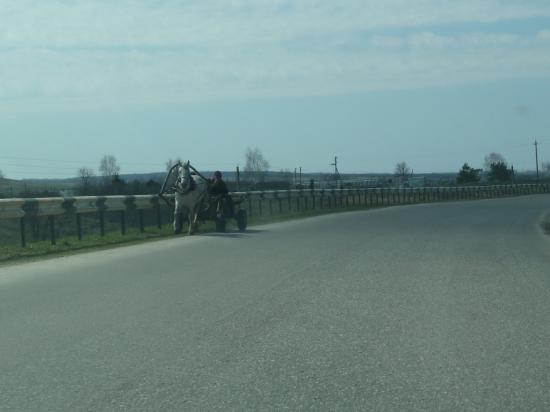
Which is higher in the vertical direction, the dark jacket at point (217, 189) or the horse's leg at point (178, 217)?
the dark jacket at point (217, 189)

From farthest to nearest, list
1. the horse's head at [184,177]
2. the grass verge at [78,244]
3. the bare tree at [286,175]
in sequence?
the bare tree at [286,175]
the horse's head at [184,177]
the grass verge at [78,244]

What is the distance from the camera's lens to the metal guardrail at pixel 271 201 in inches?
816

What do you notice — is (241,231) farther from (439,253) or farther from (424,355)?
(424,355)

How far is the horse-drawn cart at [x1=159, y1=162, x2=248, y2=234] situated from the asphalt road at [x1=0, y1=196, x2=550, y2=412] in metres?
8.05

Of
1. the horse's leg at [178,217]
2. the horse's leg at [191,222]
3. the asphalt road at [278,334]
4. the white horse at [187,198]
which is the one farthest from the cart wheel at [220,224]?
the asphalt road at [278,334]

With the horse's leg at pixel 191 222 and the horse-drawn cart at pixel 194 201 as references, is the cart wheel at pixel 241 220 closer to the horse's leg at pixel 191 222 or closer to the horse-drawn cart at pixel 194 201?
the horse-drawn cart at pixel 194 201

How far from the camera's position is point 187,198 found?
2425 cm

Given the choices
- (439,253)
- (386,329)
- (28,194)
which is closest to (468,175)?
(28,194)

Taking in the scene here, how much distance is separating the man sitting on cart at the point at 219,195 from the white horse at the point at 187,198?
0.43 metres

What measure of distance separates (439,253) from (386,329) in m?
8.46

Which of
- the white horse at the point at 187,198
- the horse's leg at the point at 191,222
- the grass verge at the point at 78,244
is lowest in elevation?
the grass verge at the point at 78,244

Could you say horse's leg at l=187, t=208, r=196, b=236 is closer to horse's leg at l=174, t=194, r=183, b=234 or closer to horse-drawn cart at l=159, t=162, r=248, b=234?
horse-drawn cart at l=159, t=162, r=248, b=234

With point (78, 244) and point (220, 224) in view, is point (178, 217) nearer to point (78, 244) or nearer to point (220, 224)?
point (220, 224)

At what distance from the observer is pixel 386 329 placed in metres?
8.86
